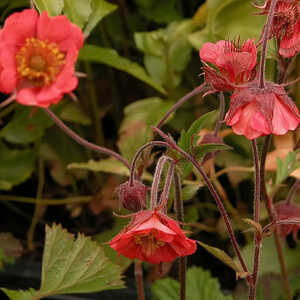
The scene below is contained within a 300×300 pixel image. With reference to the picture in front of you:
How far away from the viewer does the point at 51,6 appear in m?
0.67

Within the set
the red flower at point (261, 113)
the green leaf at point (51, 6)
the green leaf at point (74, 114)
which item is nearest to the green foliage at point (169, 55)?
the green leaf at point (74, 114)

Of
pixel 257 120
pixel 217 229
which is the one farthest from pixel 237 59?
pixel 217 229

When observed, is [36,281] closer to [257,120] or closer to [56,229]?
[56,229]

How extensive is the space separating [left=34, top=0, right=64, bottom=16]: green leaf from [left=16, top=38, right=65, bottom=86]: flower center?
9cm

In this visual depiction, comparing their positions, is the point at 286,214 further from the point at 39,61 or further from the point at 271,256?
the point at 39,61

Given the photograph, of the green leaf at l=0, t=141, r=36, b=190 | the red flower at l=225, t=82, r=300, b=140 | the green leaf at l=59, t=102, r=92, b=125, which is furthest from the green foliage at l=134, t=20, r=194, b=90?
the red flower at l=225, t=82, r=300, b=140

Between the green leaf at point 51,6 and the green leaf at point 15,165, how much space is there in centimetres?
49

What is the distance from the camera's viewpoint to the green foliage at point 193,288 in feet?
2.98

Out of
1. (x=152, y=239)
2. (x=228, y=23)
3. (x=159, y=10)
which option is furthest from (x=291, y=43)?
(x=159, y=10)

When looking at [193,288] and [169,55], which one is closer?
[193,288]

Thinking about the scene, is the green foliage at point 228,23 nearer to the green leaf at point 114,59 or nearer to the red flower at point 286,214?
the green leaf at point 114,59

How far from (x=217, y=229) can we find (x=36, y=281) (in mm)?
344

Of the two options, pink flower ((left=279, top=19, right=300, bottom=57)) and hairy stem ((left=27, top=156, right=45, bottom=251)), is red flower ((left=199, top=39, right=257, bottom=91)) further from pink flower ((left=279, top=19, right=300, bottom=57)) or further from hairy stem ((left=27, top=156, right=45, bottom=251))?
hairy stem ((left=27, top=156, right=45, bottom=251))

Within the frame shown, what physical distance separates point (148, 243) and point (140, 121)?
434 mm
